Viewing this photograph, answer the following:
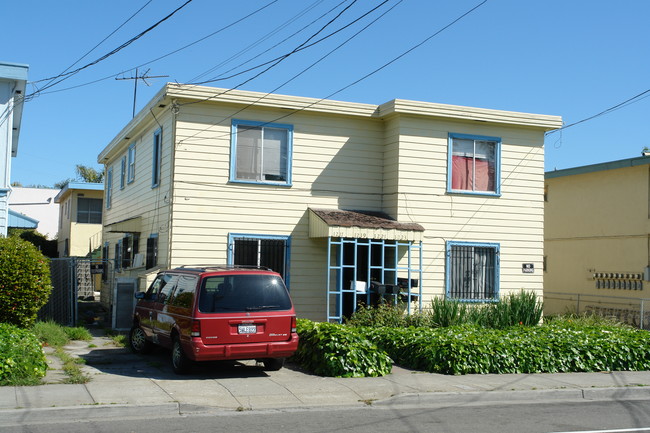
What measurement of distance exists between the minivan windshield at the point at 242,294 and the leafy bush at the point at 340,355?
1062 millimetres

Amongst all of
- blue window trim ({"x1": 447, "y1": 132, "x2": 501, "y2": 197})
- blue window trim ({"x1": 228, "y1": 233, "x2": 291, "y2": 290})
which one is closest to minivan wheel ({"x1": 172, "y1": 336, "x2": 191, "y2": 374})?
blue window trim ({"x1": 228, "y1": 233, "x2": 291, "y2": 290})

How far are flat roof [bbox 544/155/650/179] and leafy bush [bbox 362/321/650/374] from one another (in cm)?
1008

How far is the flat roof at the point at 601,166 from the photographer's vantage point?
23.0 m

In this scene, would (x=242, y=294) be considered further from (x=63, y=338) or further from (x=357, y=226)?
(x=357, y=226)

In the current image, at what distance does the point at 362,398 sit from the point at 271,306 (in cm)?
219

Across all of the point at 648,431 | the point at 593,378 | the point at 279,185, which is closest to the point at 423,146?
the point at 279,185

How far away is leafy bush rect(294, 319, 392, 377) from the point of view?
11648 mm

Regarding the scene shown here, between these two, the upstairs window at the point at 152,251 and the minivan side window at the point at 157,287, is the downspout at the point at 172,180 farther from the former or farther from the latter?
the minivan side window at the point at 157,287

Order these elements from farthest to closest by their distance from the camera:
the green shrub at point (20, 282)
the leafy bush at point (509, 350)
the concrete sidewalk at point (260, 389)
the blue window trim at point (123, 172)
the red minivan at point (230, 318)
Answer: the blue window trim at point (123, 172)
the green shrub at point (20, 282)
the leafy bush at point (509, 350)
the red minivan at point (230, 318)
the concrete sidewalk at point (260, 389)

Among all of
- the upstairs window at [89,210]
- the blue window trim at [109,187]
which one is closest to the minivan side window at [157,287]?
the blue window trim at [109,187]

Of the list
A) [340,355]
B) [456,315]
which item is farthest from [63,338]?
[456,315]

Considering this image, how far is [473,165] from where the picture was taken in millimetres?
18547

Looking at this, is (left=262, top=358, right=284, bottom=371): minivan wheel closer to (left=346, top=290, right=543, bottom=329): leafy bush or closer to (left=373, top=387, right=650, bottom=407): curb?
(left=373, top=387, right=650, bottom=407): curb

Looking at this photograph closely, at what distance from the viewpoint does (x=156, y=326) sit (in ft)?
41.6
